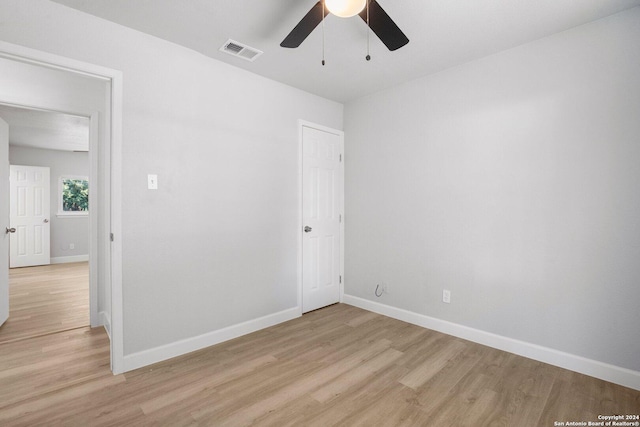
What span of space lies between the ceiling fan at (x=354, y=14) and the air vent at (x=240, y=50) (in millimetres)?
899

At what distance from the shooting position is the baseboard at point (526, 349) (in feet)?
6.87

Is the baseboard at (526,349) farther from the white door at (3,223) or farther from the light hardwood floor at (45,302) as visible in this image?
the white door at (3,223)

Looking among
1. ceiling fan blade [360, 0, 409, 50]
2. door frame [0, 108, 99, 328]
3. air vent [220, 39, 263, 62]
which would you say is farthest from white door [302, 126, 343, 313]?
door frame [0, 108, 99, 328]

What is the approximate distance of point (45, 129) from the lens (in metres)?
4.96

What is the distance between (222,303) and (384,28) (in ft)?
8.36

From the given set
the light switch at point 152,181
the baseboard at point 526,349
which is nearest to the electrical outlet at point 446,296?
the baseboard at point 526,349

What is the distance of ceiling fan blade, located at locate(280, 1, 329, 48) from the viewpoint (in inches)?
63.7

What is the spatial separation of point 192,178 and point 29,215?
240 inches

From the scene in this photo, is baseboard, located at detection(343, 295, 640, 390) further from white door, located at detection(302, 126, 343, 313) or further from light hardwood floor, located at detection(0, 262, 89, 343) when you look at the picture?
light hardwood floor, located at detection(0, 262, 89, 343)

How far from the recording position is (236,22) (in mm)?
2211

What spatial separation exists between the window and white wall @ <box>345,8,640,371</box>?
7365 mm

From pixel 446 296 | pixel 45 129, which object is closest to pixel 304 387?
pixel 446 296

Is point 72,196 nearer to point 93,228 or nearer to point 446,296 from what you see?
point 93,228

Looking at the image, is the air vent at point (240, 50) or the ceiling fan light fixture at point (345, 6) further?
the air vent at point (240, 50)
